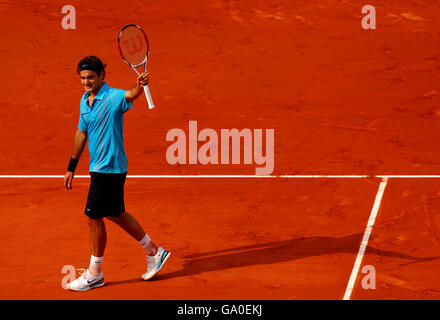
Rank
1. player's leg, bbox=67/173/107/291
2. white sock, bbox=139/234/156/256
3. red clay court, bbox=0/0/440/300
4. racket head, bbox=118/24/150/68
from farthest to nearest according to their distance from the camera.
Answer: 1. red clay court, bbox=0/0/440/300
2. racket head, bbox=118/24/150/68
3. white sock, bbox=139/234/156/256
4. player's leg, bbox=67/173/107/291

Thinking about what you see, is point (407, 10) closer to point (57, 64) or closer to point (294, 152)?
point (294, 152)

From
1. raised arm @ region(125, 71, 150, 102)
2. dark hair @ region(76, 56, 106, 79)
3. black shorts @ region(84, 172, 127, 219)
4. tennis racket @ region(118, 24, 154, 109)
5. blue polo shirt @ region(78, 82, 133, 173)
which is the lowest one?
black shorts @ region(84, 172, 127, 219)

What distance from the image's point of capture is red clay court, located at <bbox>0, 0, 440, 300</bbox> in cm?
681

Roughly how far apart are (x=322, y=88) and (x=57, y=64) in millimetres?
4006

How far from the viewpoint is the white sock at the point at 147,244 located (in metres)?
6.43

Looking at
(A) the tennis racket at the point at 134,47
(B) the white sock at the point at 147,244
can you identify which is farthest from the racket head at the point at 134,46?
(B) the white sock at the point at 147,244

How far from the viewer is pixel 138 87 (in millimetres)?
5926

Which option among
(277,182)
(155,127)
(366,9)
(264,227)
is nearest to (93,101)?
(264,227)

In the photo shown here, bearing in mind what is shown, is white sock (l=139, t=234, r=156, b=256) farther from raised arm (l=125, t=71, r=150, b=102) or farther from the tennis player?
raised arm (l=125, t=71, r=150, b=102)

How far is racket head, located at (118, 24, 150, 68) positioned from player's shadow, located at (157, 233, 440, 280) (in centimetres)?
194

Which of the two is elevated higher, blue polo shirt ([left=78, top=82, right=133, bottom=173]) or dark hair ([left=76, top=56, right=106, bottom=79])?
dark hair ([left=76, top=56, right=106, bottom=79])

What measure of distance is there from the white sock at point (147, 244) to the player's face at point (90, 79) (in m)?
1.36

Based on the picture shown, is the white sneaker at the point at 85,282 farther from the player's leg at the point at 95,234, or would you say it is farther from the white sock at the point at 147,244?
the white sock at the point at 147,244
